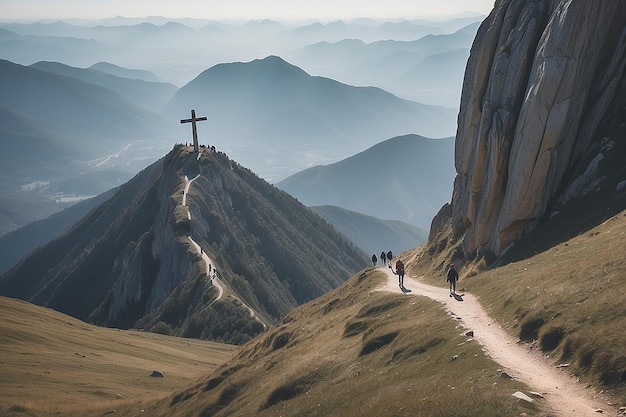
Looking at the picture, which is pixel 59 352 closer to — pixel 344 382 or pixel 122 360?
pixel 122 360

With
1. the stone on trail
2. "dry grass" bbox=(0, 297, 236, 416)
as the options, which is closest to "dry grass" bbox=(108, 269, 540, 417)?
the stone on trail

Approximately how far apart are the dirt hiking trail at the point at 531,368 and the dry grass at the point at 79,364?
3593 cm

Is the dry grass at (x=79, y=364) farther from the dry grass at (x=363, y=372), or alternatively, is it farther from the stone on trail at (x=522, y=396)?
the stone on trail at (x=522, y=396)

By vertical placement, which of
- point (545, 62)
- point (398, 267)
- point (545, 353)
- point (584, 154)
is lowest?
point (545, 353)

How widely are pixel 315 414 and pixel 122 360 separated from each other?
2320 inches

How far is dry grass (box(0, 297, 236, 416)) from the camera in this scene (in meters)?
65.2

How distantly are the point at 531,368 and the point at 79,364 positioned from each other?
213 feet

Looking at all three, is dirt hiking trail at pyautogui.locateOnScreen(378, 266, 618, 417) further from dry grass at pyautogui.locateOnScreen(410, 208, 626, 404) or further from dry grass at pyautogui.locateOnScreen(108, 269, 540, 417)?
dry grass at pyautogui.locateOnScreen(108, 269, 540, 417)

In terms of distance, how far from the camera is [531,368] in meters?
29.0

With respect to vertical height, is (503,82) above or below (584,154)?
above

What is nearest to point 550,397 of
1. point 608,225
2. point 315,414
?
point 315,414

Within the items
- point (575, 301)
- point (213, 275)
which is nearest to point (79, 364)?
point (575, 301)

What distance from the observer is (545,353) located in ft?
99.3

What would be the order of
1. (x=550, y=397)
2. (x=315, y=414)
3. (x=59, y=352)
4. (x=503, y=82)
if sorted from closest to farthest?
(x=550, y=397), (x=315, y=414), (x=503, y=82), (x=59, y=352)
